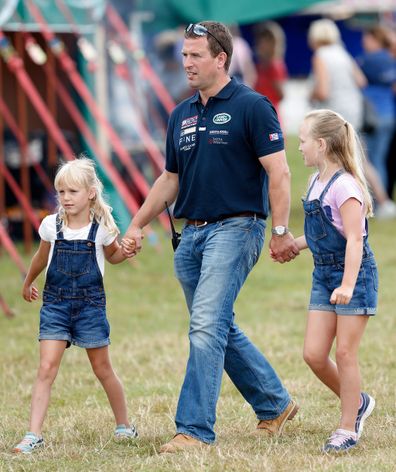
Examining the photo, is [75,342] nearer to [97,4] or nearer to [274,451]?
[274,451]

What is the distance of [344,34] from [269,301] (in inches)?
413

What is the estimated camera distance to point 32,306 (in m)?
9.65

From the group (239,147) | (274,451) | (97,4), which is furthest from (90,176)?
(97,4)

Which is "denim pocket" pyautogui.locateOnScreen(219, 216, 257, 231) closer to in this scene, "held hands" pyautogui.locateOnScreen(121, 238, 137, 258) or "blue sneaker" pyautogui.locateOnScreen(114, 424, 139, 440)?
"held hands" pyautogui.locateOnScreen(121, 238, 137, 258)

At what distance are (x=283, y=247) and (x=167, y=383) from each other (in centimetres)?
195

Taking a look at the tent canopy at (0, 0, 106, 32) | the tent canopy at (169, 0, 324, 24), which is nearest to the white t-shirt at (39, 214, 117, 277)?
the tent canopy at (0, 0, 106, 32)

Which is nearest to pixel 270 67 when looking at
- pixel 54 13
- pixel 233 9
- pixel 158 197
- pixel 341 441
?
pixel 233 9

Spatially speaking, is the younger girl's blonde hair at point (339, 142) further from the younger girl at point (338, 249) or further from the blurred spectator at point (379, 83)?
the blurred spectator at point (379, 83)

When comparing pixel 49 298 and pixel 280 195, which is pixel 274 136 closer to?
pixel 280 195

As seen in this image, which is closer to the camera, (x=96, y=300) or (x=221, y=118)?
(x=221, y=118)

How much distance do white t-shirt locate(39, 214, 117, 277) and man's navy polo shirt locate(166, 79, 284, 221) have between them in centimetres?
40

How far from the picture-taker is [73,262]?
17.6 feet

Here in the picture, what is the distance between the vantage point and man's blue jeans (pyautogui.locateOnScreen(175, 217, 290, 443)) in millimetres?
5164

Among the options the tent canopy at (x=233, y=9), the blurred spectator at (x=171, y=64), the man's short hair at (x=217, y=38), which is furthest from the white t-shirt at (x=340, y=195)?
the blurred spectator at (x=171, y=64)
